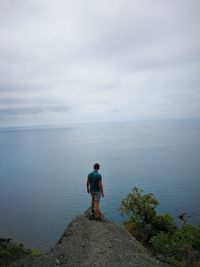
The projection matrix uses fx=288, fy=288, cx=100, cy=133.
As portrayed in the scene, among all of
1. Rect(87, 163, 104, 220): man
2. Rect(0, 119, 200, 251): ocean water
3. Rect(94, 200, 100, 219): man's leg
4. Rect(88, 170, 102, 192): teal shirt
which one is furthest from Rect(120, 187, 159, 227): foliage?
Rect(0, 119, 200, 251): ocean water

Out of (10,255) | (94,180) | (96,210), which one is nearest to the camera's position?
(94,180)

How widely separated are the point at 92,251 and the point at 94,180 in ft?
17.0

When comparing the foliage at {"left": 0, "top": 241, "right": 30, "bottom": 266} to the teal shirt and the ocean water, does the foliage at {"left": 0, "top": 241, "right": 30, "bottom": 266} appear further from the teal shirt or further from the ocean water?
the teal shirt

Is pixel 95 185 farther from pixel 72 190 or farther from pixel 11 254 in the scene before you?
pixel 72 190

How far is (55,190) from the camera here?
117312 millimetres

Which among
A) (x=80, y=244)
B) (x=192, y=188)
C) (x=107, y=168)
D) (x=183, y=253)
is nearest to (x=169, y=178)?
(x=192, y=188)

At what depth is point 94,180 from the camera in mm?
21297

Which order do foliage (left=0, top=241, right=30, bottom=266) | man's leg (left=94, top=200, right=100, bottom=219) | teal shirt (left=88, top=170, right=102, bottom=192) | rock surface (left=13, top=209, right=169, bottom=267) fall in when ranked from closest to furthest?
rock surface (left=13, top=209, right=169, bottom=267) < teal shirt (left=88, top=170, right=102, bottom=192) < man's leg (left=94, top=200, right=100, bottom=219) < foliage (left=0, top=241, right=30, bottom=266)

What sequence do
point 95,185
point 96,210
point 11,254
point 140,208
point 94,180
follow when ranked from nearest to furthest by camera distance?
point 94,180 < point 95,185 < point 96,210 < point 140,208 < point 11,254

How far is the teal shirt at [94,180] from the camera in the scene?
21.1 meters

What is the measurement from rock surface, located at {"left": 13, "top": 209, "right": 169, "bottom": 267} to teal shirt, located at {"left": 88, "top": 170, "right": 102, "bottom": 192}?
9.45ft

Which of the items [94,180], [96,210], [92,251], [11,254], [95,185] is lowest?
[11,254]

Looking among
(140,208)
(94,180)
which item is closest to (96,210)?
(94,180)

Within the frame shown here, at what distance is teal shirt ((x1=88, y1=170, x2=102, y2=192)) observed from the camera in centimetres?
Answer: 2114
